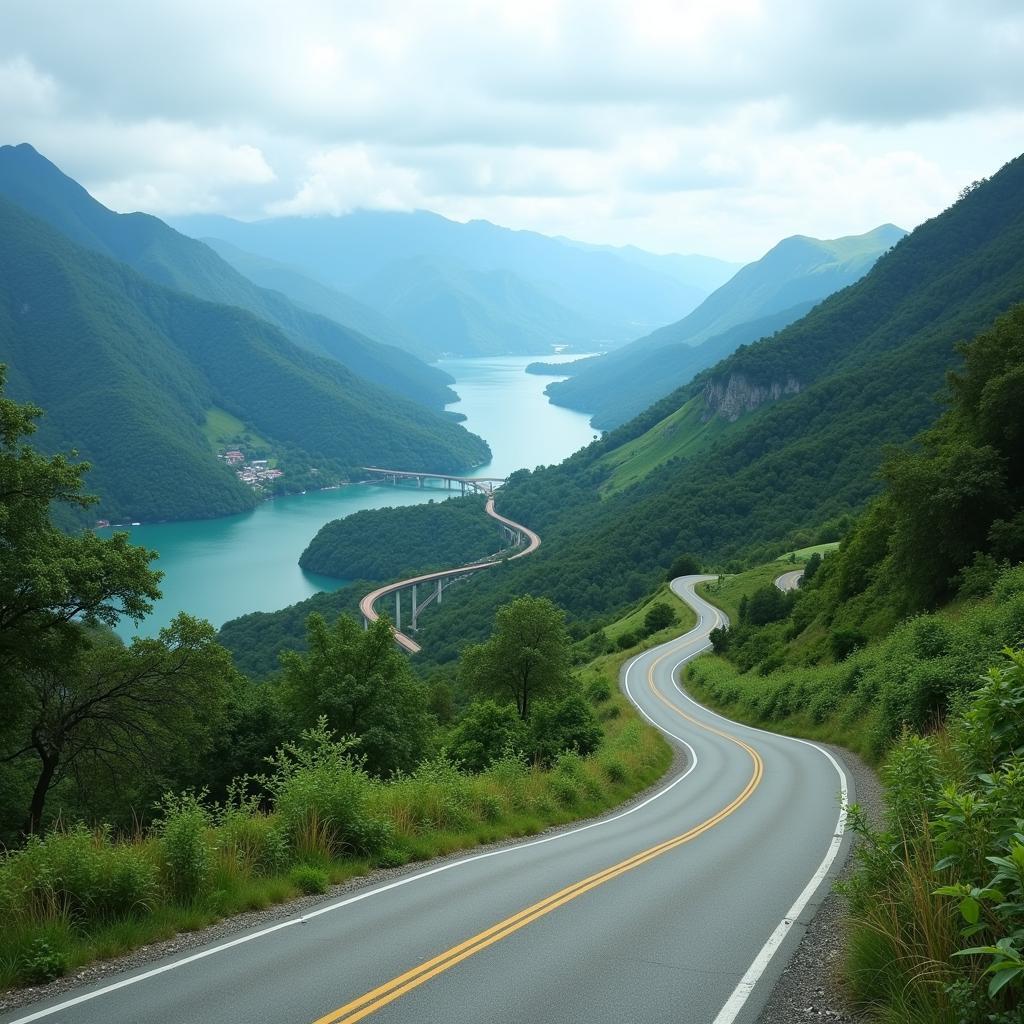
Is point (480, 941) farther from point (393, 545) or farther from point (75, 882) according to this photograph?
point (393, 545)

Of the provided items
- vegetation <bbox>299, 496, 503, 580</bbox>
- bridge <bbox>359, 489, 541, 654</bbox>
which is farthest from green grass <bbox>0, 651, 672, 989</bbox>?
vegetation <bbox>299, 496, 503, 580</bbox>

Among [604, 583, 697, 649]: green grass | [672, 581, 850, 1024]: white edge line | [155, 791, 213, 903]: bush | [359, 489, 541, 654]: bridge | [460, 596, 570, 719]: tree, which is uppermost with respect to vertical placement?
[155, 791, 213, 903]: bush

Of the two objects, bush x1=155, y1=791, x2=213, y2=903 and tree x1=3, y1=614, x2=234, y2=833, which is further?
tree x1=3, y1=614, x2=234, y2=833

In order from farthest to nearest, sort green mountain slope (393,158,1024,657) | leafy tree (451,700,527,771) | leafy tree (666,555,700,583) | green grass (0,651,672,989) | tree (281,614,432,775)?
1. green mountain slope (393,158,1024,657)
2. leafy tree (666,555,700,583)
3. tree (281,614,432,775)
4. leafy tree (451,700,527,771)
5. green grass (0,651,672,989)

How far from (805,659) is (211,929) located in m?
38.0

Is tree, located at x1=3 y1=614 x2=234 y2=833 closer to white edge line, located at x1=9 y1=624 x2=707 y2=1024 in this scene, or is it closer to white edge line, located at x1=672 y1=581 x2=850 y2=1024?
white edge line, located at x1=9 y1=624 x2=707 y2=1024

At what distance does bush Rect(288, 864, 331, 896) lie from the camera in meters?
11.3

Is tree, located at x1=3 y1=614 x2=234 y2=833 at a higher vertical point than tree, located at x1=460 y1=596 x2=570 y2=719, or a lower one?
higher

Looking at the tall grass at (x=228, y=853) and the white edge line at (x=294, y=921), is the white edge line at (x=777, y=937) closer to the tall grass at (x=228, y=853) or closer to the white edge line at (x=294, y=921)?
the white edge line at (x=294, y=921)

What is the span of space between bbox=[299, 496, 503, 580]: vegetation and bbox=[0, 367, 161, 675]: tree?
141m

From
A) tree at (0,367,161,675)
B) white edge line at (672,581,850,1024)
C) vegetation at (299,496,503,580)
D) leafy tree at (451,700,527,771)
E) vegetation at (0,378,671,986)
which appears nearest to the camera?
white edge line at (672,581,850,1024)

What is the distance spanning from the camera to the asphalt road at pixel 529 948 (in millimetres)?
7539

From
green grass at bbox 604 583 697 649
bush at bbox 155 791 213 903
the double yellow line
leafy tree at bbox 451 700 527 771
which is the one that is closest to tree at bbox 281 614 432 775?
leafy tree at bbox 451 700 527 771

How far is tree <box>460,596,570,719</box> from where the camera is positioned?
134 ft
